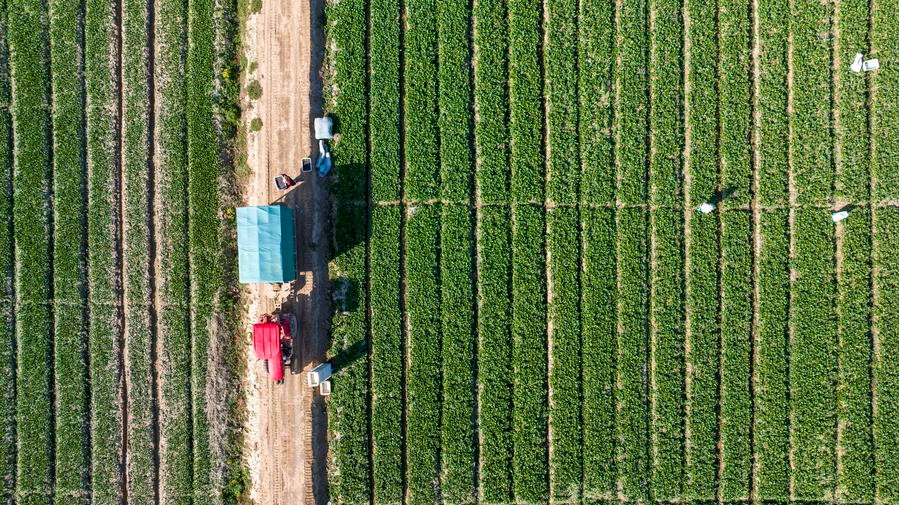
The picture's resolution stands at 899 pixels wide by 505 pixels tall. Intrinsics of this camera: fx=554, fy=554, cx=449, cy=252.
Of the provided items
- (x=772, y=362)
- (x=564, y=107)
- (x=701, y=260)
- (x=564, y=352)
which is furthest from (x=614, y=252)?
(x=772, y=362)

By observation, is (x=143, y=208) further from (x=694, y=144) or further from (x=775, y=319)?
(x=775, y=319)

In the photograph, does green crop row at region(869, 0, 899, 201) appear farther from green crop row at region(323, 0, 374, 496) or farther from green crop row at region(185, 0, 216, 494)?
green crop row at region(185, 0, 216, 494)

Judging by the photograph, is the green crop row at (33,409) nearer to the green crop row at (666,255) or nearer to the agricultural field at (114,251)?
the agricultural field at (114,251)

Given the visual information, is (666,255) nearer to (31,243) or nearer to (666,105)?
(666,105)

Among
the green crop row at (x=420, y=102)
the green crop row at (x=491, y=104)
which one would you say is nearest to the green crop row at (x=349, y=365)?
the green crop row at (x=420, y=102)

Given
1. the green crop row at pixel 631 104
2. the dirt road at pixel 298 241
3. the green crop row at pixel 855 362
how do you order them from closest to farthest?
the green crop row at pixel 855 362, the dirt road at pixel 298 241, the green crop row at pixel 631 104
